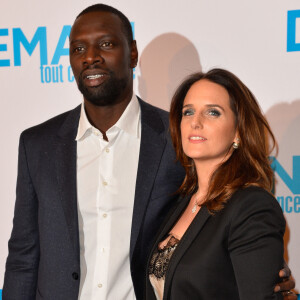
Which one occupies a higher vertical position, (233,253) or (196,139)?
(196,139)

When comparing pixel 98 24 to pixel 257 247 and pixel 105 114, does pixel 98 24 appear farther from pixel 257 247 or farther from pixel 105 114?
pixel 257 247

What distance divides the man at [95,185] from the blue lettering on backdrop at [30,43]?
105cm

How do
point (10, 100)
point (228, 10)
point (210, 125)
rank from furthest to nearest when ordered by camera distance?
point (10, 100), point (228, 10), point (210, 125)

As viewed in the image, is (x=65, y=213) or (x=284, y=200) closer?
(x=65, y=213)

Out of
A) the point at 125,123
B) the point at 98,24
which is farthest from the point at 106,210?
the point at 98,24

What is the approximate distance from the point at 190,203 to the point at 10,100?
5.91 ft

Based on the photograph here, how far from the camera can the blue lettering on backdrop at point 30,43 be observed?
126 inches

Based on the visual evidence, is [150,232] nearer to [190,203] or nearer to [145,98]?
[190,203]

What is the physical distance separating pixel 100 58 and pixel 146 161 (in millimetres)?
553

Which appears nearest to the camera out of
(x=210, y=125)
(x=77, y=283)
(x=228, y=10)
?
(x=210, y=125)

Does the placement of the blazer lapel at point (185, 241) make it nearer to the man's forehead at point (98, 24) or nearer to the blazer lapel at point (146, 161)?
the blazer lapel at point (146, 161)

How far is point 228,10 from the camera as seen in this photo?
9.68 feet

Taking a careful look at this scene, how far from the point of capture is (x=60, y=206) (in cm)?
214

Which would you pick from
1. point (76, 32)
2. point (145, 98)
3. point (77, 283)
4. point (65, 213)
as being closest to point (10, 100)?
point (145, 98)
